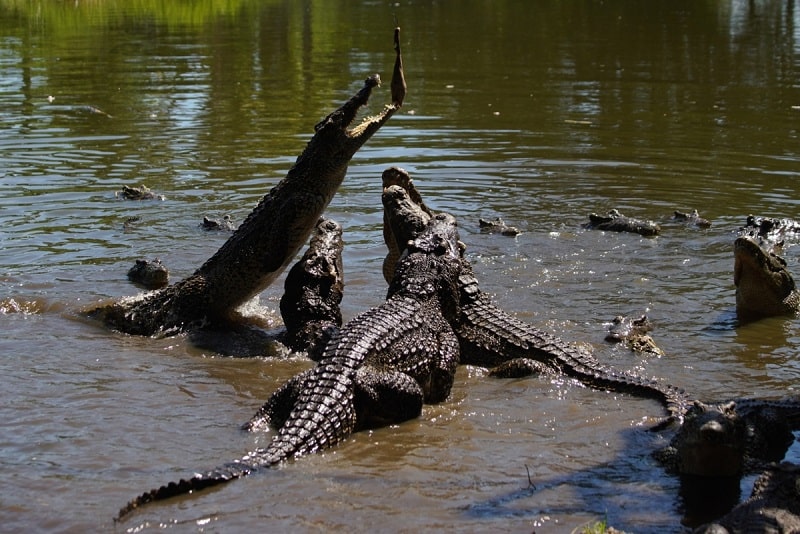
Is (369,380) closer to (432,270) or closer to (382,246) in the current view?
(432,270)

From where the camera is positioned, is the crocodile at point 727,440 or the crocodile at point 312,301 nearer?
the crocodile at point 727,440

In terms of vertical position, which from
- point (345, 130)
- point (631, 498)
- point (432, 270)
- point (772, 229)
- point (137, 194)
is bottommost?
point (631, 498)

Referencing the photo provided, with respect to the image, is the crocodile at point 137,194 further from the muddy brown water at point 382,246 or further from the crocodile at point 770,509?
the crocodile at point 770,509

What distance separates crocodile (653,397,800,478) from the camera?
5090mm

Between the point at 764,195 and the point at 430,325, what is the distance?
695 cm

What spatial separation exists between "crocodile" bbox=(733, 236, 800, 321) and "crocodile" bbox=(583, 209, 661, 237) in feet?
6.84

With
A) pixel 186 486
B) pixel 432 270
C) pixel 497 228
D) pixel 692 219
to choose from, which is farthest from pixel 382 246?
pixel 186 486

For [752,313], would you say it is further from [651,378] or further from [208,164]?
[208,164]

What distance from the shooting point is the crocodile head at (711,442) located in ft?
16.6

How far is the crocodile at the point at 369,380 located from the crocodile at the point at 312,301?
714 mm

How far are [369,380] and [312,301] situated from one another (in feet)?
6.40

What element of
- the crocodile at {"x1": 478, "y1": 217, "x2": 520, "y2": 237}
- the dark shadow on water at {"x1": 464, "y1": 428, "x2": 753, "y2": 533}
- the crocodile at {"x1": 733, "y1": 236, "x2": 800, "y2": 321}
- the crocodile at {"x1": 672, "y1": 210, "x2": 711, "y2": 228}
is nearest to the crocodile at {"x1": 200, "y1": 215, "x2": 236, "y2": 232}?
the crocodile at {"x1": 478, "y1": 217, "x2": 520, "y2": 237}

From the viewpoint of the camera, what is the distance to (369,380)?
5.98 m

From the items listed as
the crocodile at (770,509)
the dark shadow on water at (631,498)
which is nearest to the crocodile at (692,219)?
the dark shadow on water at (631,498)
